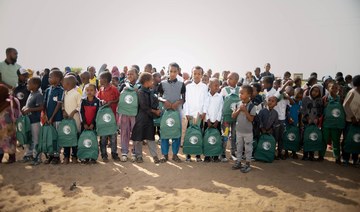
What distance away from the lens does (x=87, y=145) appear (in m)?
5.73

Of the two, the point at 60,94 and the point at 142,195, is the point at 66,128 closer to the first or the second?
the point at 60,94

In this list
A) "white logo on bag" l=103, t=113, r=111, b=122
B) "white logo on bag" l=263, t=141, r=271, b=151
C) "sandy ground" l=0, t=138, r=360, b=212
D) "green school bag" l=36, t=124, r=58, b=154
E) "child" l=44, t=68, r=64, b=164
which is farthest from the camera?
"white logo on bag" l=263, t=141, r=271, b=151

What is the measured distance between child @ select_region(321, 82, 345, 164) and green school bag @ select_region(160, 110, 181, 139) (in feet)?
12.2

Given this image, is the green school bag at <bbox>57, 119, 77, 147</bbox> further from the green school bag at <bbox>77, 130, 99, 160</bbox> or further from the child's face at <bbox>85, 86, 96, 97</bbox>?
the child's face at <bbox>85, 86, 96, 97</bbox>

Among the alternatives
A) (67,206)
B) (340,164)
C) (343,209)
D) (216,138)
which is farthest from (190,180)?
(340,164)

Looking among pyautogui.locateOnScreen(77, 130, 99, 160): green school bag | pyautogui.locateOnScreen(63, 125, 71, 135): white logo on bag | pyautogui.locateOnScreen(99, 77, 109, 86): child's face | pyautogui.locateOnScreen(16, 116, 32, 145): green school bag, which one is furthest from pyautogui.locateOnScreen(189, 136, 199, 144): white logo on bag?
pyautogui.locateOnScreen(16, 116, 32, 145): green school bag

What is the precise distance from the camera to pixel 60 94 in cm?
579

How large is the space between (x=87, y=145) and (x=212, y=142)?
2.94 m

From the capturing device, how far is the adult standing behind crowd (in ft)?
22.9

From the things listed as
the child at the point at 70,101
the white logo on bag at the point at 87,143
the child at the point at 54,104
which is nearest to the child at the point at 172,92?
the white logo on bag at the point at 87,143

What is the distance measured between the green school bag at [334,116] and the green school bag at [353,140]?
224 mm

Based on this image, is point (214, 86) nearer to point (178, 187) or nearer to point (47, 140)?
point (178, 187)

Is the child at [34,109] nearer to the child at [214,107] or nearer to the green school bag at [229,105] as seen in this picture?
the child at [214,107]

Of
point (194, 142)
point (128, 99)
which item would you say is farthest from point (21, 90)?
point (194, 142)
